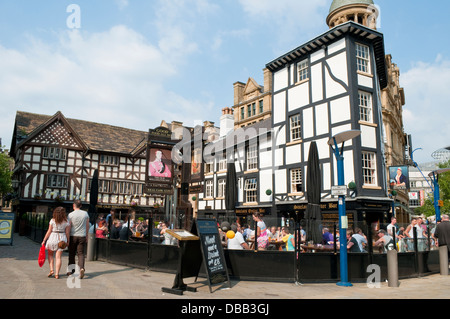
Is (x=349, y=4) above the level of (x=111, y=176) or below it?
above

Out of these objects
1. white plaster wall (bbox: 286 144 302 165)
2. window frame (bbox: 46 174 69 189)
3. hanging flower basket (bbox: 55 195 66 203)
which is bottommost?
hanging flower basket (bbox: 55 195 66 203)

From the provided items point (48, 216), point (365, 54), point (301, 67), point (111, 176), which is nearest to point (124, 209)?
point (111, 176)

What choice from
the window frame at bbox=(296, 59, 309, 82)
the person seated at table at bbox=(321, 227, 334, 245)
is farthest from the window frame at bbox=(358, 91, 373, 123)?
the person seated at table at bbox=(321, 227, 334, 245)

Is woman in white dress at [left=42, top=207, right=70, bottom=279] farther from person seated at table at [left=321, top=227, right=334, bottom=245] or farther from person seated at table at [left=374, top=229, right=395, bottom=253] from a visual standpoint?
person seated at table at [left=374, top=229, right=395, bottom=253]

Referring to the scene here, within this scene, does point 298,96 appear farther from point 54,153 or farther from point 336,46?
point 54,153

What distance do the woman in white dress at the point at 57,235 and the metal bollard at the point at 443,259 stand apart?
39.5 ft

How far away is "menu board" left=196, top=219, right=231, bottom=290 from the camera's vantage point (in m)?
7.86

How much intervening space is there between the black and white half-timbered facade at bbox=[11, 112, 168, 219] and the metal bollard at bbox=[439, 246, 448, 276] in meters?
29.6

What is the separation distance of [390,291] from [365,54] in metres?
18.3

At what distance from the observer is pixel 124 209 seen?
40.5 meters

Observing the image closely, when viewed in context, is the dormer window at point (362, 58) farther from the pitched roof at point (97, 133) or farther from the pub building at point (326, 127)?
the pitched roof at point (97, 133)

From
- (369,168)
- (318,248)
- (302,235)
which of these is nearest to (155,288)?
(302,235)

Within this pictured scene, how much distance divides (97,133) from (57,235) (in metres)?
35.8
